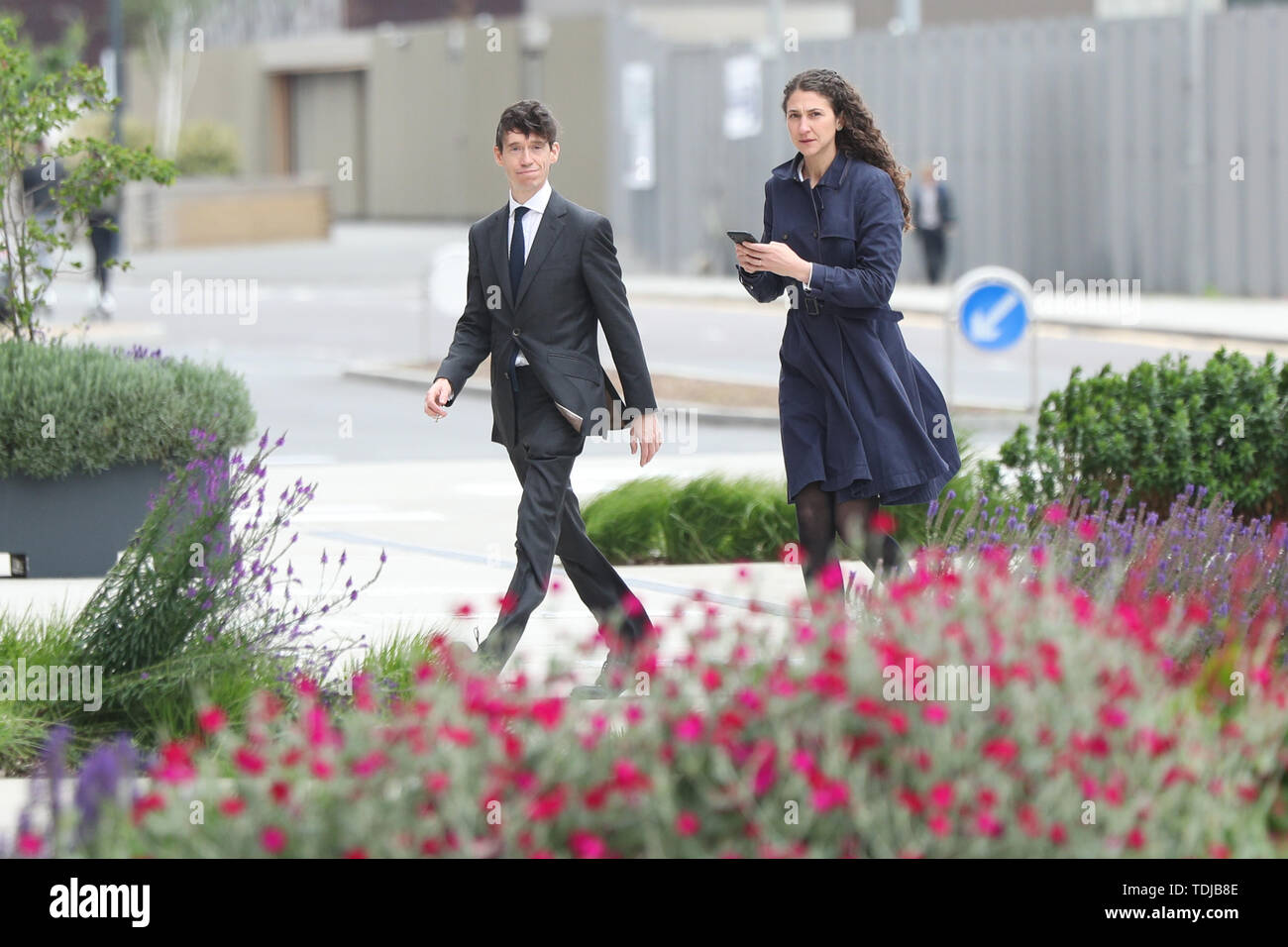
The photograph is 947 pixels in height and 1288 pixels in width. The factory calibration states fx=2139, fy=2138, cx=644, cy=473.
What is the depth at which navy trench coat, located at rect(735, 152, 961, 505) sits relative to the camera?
Answer: 6348 mm

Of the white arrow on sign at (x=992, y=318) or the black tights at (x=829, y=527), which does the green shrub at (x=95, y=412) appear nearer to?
the black tights at (x=829, y=527)

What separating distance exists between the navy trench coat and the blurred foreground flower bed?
2.36m

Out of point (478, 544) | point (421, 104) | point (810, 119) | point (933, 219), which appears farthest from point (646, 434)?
point (421, 104)

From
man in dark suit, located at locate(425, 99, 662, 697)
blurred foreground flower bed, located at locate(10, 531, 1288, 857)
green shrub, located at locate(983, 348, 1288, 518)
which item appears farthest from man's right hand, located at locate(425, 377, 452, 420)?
green shrub, located at locate(983, 348, 1288, 518)

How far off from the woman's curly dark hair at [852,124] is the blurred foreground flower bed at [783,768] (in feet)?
8.89

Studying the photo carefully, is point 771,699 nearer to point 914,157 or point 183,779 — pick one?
point 183,779

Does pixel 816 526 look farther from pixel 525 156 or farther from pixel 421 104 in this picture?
pixel 421 104

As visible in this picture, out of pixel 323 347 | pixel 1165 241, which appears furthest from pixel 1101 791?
pixel 1165 241

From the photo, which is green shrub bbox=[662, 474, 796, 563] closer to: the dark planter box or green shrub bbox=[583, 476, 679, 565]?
green shrub bbox=[583, 476, 679, 565]

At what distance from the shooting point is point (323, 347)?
74.3 ft

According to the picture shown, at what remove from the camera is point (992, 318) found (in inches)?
592

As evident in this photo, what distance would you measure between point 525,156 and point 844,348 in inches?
43.9

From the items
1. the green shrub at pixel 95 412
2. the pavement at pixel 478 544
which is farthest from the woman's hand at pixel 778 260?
the green shrub at pixel 95 412

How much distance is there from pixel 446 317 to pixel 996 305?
12000mm
